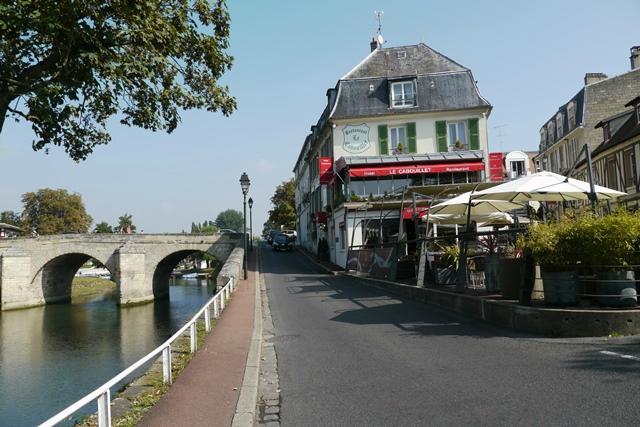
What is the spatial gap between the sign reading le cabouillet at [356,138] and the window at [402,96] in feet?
7.87

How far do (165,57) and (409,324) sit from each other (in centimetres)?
650

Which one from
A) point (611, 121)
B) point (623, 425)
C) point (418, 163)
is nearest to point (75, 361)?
point (418, 163)

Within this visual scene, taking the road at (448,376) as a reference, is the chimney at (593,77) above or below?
above

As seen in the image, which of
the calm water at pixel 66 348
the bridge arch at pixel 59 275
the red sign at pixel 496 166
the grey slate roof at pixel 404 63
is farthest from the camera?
the bridge arch at pixel 59 275

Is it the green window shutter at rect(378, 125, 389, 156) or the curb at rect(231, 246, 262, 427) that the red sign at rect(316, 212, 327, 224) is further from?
the curb at rect(231, 246, 262, 427)

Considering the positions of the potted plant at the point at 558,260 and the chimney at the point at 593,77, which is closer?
the potted plant at the point at 558,260

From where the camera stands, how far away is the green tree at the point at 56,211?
3098 inches

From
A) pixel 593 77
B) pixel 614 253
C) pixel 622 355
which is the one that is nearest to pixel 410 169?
pixel 593 77

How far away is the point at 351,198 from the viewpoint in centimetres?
2920

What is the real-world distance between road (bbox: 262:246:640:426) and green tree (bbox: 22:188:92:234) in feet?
256

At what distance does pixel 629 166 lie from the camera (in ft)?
90.9

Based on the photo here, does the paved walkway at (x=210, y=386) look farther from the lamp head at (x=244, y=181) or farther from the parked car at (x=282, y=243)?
the parked car at (x=282, y=243)

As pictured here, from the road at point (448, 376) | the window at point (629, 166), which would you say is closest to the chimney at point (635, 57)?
the window at point (629, 166)

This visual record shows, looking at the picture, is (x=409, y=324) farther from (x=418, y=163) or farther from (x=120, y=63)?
(x=418, y=163)
